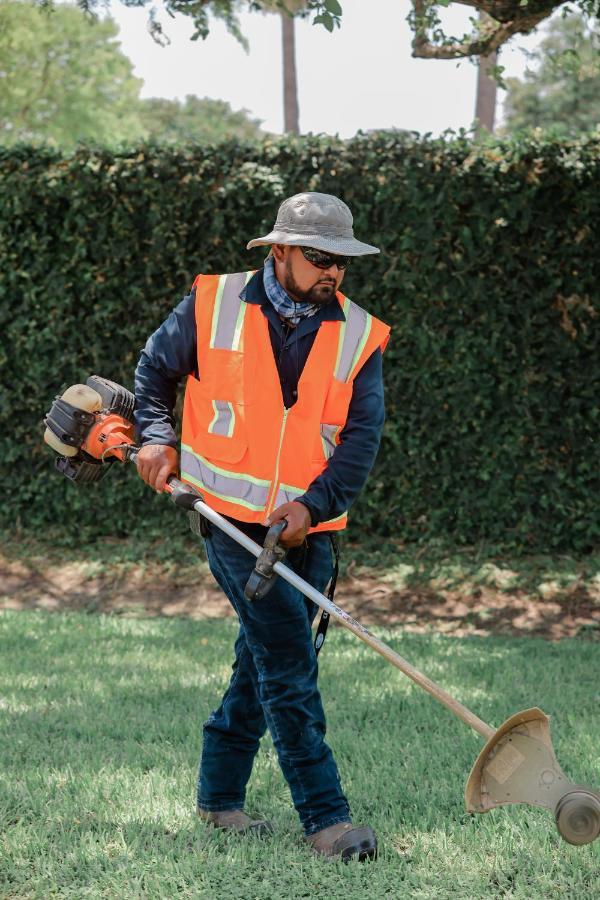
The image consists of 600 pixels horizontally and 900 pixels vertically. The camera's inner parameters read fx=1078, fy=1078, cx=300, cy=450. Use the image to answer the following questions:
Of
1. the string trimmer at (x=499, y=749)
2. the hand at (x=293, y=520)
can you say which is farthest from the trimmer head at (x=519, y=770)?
the hand at (x=293, y=520)

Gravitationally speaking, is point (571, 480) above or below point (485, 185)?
below

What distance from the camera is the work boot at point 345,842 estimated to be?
346 cm

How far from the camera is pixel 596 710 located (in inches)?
204

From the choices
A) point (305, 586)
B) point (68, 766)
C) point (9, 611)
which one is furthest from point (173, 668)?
point (305, 586)

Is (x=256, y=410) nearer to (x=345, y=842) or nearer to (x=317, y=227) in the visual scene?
(x=317, y=227)

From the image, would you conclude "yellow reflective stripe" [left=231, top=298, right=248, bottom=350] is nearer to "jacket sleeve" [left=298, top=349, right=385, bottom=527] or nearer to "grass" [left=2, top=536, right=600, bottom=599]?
"jacket sleeve" [left=298, top=349, right=385, bottom=527]

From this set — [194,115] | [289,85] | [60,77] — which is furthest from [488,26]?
[194,115]

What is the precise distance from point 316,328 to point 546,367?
4.79 meters

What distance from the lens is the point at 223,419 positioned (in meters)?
3.59

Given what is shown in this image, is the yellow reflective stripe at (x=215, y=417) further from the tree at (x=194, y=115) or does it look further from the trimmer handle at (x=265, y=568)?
the tree at (x=194, y=115)

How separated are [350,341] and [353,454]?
386 mm

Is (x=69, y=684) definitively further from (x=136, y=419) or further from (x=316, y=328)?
(x=316, y=328)

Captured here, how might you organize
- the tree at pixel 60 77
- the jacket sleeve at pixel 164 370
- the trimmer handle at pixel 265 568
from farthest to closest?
the tree at pixel 60 77, the jacket sleeve at pixel 164 370, the trimmer handle at pixel 265 568

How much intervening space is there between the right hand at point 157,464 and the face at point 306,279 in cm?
67
